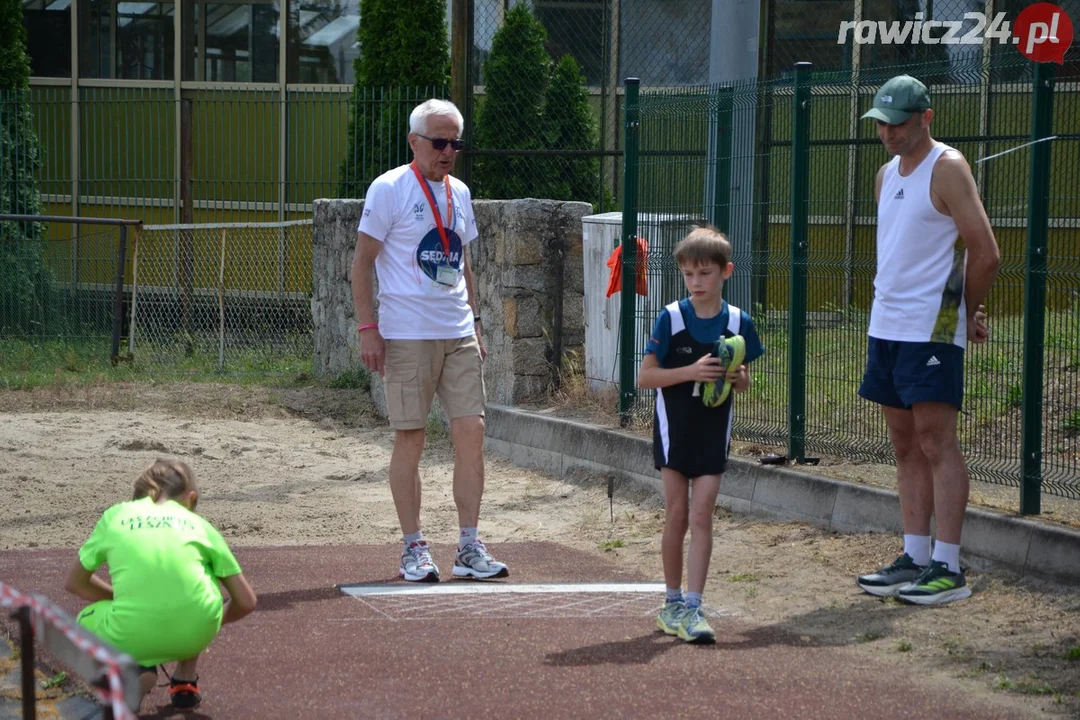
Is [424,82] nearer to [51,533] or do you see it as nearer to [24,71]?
[24,71]

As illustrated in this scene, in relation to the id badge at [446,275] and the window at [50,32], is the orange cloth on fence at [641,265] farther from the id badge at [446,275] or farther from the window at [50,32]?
the window at [50,32]

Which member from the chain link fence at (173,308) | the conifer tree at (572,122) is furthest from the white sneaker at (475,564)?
the conifer tree at (572,122)

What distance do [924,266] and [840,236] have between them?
72.6 inches

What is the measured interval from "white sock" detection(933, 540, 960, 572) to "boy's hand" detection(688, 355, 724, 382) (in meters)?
1.23

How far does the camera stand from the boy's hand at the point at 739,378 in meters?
5.12

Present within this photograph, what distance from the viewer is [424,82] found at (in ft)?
47.1

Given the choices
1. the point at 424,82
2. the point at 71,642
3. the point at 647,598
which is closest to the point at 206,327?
the point at 424,82

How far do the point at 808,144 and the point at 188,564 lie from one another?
181 inches

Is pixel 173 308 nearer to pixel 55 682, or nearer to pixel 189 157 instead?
pixel 189 157

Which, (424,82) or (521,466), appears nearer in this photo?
(521,466)

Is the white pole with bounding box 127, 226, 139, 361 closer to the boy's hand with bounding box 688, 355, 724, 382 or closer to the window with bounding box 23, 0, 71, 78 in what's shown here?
the window with bounding box 23, 0, 71, 78

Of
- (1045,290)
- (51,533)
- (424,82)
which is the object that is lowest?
(51,533)

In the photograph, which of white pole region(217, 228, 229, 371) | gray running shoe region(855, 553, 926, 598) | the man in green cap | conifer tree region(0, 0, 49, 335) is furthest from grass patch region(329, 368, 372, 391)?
the man in green cap

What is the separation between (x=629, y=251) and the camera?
9016mm
